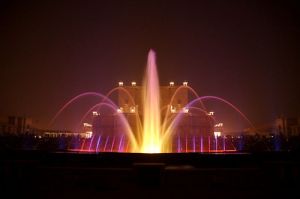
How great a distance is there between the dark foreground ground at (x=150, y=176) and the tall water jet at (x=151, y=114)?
9.72m

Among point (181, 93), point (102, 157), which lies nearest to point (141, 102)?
point (181, 93)

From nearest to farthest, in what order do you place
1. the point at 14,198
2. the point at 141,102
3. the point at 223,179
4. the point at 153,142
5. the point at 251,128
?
the point at 14,198 < the point at 223,179 < the point at 153,142 < the point at 141,102 < the point at 251,128

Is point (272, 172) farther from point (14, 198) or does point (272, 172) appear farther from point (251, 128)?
point (251, 128)

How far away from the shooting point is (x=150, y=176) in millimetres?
9086

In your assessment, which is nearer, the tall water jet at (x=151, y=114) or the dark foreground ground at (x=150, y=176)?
the dark foreground ground at (x=150, y=176)

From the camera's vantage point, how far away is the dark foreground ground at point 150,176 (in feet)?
28.3

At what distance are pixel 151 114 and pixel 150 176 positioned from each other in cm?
1410

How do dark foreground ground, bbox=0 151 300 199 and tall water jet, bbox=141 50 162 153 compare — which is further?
tall water jet, bbox=141 50 162 153

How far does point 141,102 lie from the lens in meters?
73.8

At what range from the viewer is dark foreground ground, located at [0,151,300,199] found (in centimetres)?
862

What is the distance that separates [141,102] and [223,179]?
6459 centimetres

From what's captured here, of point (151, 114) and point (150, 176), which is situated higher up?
point (151, 114)

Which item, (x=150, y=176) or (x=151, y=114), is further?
(x=151, y=114)

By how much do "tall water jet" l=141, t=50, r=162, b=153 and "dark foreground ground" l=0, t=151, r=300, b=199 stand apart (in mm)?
9719
